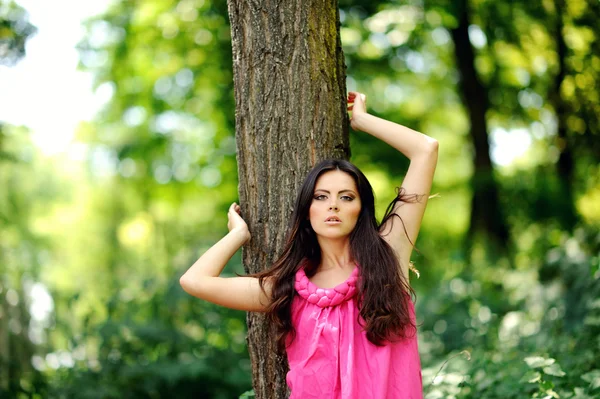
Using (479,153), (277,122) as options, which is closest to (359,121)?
(277,122)

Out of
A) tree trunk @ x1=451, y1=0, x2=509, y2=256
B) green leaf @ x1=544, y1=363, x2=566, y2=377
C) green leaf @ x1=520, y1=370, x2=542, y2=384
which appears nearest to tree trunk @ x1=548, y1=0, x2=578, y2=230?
tree trunk @ x1=451, y1=0, x2=509, y2=256

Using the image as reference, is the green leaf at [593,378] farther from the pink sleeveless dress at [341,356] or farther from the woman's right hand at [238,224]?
the woman's right hand at [238,224]

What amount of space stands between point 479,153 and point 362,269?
27.2 feet

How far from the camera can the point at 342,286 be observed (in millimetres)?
2734

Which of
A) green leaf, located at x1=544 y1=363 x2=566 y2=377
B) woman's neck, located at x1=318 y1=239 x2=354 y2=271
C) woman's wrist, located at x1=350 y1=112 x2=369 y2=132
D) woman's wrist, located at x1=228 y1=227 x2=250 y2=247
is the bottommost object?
green leaf, located at x1=544 y1=363 x2=566 y2=377

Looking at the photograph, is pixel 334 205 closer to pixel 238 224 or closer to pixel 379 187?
pixel 238 224

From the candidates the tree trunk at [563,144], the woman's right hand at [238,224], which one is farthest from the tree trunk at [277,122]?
the tree trunk at [563,144]

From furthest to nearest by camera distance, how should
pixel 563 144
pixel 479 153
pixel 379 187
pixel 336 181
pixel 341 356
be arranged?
pixel 379 187 → pixel 479 153 → pixel 563 144 → pixel 336 181 → pixel 341 356

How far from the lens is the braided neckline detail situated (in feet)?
8.91

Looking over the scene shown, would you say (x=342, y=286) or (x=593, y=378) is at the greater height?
(x=342, y=286)

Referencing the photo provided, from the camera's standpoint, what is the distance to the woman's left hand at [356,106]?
3166 millimetres

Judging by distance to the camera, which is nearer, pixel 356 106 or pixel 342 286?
pixel 342 286

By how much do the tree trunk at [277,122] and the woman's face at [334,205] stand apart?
24cm

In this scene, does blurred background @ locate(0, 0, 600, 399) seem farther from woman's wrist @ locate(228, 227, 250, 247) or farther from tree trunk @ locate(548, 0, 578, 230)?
woman's wrist @ locate(228, 227, 250, 247)
